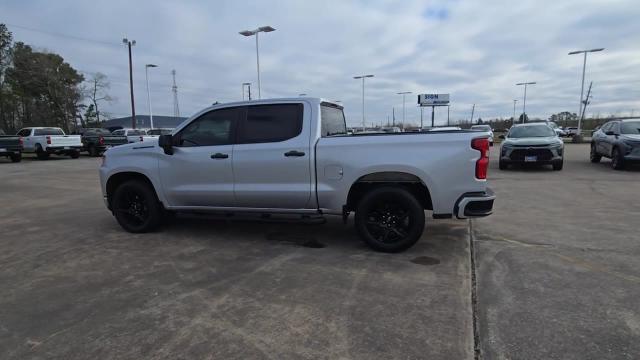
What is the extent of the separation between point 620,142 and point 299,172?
12.3m

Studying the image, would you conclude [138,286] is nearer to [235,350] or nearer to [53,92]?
[235,350]

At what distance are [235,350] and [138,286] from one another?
176cm

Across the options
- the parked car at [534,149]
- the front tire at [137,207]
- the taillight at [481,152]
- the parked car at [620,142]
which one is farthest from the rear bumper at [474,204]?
the parked car at [620,142]

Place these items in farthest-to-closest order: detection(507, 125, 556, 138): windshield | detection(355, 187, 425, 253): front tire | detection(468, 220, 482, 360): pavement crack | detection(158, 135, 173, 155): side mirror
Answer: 1. detection(507, 125, 556, 138): windshield
2. detection(158, 135, 173, 155): side mirror
3. detection(355, 187, 425, 253): front tire
4. detection(468, 220, 482, 360): pavement crack

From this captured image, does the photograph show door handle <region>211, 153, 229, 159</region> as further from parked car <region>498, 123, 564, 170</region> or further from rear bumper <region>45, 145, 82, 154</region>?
rear bumper <region>45, 145, 82, 154</region>

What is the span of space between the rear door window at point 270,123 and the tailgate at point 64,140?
23.2 metres

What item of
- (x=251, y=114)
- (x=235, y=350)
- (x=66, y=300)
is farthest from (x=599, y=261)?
(x=66, y=300)

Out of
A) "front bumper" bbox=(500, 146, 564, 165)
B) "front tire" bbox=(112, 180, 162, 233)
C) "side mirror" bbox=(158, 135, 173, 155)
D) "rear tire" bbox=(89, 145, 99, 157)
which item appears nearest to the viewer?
"side mirror" bbox=(158, 135, 173, 155)

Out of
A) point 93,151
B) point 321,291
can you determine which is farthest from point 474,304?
point 93,151

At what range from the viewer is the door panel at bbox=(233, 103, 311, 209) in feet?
18.2

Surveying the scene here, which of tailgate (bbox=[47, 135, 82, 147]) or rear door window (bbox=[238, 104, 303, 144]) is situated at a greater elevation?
rear door window (bbox=[238, 104, 303, 144])

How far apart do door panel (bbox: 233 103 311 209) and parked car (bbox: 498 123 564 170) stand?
1052cm

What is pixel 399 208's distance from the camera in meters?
5.32

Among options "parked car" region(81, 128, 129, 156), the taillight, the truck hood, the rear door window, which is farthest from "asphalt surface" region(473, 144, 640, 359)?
"parked car" region(81, 128, 129, 156)
